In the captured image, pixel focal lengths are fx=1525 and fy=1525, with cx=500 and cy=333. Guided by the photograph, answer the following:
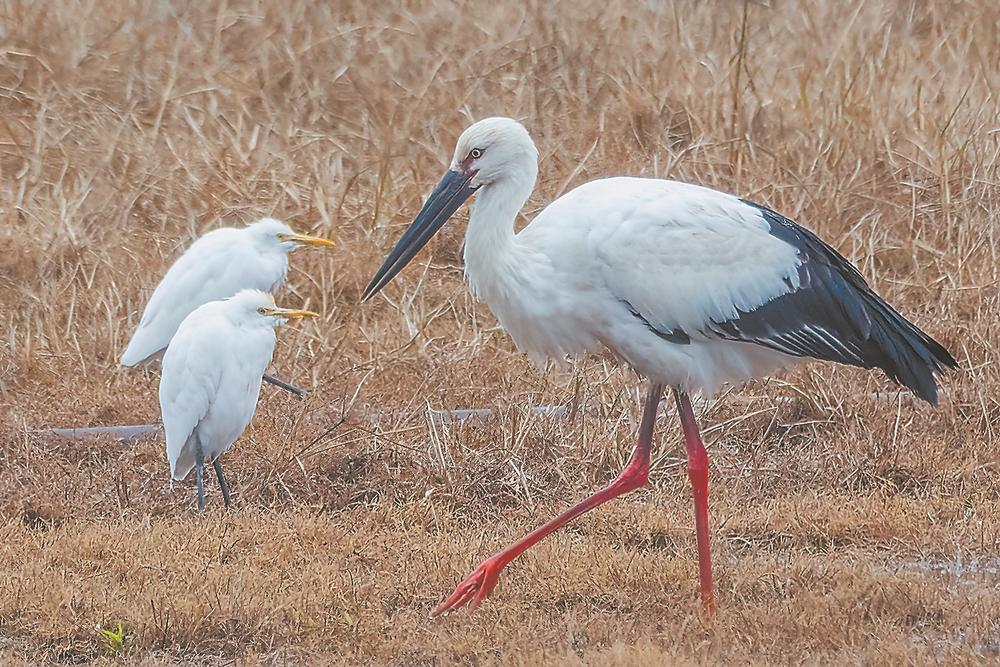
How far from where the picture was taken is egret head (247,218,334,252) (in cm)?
630

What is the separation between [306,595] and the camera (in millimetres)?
4211

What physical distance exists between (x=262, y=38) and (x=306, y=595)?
6.20m

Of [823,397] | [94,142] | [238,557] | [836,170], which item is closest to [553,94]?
[836,170]

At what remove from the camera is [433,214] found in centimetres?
475

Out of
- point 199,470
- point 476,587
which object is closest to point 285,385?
point 199,470

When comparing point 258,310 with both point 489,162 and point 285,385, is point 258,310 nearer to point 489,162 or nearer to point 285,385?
point 285,385

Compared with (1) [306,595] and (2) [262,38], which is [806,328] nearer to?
(1) [306,595]

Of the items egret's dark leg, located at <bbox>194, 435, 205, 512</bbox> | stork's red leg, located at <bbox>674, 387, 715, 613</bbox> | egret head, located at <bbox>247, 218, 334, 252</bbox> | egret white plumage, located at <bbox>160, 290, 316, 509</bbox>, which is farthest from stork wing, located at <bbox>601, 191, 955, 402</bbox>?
egret head, located at <bbox>247, 218, 334, 252</bbox>

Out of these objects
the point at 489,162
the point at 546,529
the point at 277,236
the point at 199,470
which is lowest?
the point at 199,470

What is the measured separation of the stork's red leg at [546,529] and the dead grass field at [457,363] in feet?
0.31

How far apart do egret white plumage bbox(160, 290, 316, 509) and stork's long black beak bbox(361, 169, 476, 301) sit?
702 mm

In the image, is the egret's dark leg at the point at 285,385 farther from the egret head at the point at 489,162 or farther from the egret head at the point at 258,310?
the egret head at the point at 489,162

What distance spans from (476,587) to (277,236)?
2.43 meters

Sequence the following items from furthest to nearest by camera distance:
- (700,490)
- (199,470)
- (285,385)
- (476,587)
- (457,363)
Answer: (457,363)
(285,385)
(199,470)
(700,490)
(476,587)
